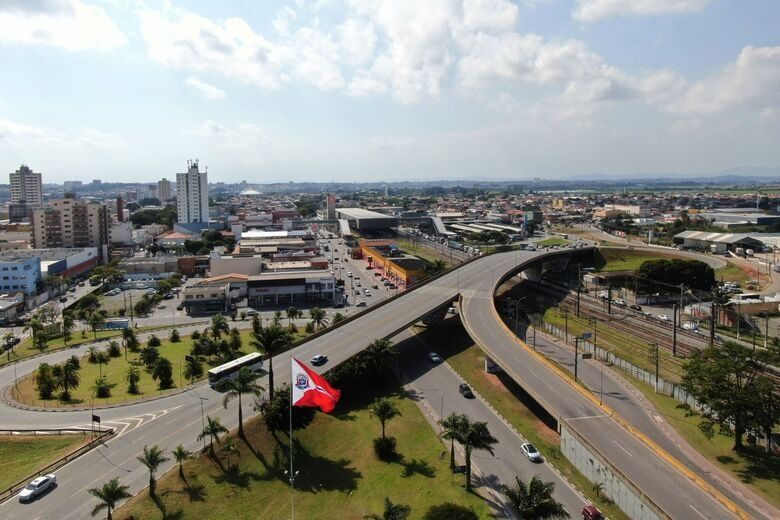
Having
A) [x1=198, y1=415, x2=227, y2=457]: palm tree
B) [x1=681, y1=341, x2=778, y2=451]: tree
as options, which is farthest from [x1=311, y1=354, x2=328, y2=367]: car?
[x1=681, y1=341, x2=778, y2=451]: tree

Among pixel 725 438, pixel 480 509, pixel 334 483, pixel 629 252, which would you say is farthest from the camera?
pixel 629 252

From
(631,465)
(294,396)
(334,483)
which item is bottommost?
(334,483)

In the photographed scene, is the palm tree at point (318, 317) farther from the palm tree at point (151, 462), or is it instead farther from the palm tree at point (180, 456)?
the palm tree at point (151, 462)

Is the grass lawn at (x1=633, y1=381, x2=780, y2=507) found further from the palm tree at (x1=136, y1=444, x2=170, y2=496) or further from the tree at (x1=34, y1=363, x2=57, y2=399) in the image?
the tree at (x1=34, y1=363, x2=57, y2=399)

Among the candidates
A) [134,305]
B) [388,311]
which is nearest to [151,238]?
[134,305]

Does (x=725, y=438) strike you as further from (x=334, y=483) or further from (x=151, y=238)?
(x=151, y=238)

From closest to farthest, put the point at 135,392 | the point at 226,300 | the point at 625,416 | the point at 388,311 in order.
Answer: the point at 625,416, the point at 135,392, the point at 388,311, the point at 226,300

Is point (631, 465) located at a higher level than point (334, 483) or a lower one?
higher

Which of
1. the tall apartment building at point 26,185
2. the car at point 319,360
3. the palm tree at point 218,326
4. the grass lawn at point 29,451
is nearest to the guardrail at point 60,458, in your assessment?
the grass lawn at point 29,451
